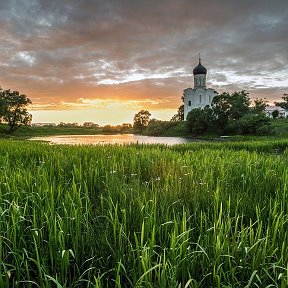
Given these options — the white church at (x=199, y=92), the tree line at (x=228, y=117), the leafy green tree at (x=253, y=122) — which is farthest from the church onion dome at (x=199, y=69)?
the leafy green tree at (x=253, y=122)

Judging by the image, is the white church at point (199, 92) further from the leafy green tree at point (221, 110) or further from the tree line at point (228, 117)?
the leafy green tree at point (221, 110)

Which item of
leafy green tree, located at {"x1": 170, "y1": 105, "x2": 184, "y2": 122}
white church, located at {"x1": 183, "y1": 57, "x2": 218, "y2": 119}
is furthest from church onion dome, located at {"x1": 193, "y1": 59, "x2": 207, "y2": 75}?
leafy green tree, located at {"x1": 170, "y1": 105, "x2": 184, "y2": 122}

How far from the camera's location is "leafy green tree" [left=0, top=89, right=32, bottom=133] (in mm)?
70537

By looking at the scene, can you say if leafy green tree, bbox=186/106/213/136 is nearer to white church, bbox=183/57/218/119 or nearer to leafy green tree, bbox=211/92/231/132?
leafy green tree, bbox=211/92/231/132

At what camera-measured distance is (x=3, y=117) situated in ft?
225

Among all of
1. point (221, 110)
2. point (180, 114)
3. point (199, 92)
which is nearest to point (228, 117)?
point (221, 110)

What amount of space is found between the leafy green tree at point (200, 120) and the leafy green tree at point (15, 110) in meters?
38.6

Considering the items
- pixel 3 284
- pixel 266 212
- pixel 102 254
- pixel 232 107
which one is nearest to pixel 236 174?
pixel 266 212

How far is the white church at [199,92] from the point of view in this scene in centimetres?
9782

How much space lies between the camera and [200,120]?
2908 inches

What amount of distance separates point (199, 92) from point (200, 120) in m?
26.3

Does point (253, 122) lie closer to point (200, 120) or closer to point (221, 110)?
point (221, 110)

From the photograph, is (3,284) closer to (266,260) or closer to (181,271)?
(181,271)

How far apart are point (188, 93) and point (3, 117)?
5494 centimetres
